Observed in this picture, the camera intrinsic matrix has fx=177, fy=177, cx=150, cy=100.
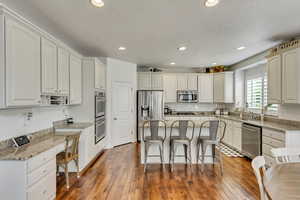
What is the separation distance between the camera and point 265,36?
3.52 meters

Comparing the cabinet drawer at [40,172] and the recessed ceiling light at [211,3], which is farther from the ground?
the recessed ceiling light at [211,3]

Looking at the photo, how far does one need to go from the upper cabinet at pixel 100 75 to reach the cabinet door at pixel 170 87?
2491 millimetres

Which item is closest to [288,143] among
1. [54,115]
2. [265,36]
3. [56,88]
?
[265,36]

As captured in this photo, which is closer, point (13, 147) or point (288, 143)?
point (13, 147)

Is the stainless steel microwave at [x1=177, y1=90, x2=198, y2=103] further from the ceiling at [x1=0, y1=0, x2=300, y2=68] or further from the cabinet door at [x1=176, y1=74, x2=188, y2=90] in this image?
the ceiling at [x1=0, y1=0, x2=300, y2=68]

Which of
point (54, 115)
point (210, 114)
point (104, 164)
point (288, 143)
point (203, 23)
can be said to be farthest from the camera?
point (210, 114)

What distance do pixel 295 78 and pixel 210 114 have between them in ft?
12.1

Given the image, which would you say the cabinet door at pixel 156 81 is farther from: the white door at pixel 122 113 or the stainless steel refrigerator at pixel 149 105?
the white door at pixel 122 113

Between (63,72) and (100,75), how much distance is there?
1.43 meters

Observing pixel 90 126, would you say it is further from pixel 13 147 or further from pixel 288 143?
pixel 288 143

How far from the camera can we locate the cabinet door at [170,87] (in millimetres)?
6664

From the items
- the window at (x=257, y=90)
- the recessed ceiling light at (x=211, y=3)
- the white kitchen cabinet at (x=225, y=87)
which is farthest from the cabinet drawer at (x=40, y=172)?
the white kitchen cabinet at (x=225, y=87)

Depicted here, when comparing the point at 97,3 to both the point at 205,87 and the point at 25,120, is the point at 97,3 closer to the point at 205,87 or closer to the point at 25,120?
the point at 25,120

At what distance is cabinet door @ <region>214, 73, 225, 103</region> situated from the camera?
636cm
